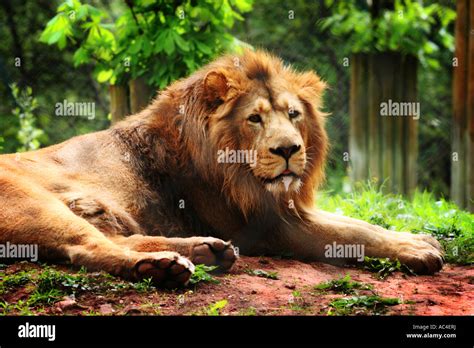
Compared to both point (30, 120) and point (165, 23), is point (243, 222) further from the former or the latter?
point (30, 120)

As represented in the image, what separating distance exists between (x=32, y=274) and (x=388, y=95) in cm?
442

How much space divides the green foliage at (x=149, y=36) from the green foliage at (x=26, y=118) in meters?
0.77

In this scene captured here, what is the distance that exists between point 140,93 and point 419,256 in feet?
9.89

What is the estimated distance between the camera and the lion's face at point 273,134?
174 inches

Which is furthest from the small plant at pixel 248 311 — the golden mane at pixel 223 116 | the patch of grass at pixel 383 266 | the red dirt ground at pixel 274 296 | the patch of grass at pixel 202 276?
the golden mane at pixel 223 116

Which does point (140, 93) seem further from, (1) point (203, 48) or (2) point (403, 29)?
(2) point (403, 29)

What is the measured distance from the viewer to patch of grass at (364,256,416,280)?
4414 mm

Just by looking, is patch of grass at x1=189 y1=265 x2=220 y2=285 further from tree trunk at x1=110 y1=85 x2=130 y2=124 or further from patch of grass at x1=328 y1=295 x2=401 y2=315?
tree trunk at x1=110 y1=85 x2=130 y2=124

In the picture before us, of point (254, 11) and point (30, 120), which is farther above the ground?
point (254, 11)

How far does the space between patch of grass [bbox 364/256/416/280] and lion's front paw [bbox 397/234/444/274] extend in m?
0.04

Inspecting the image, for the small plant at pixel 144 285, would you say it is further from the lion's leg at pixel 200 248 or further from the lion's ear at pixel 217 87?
the lion's ear at pixel 217 87

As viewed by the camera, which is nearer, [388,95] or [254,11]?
[388,95]
